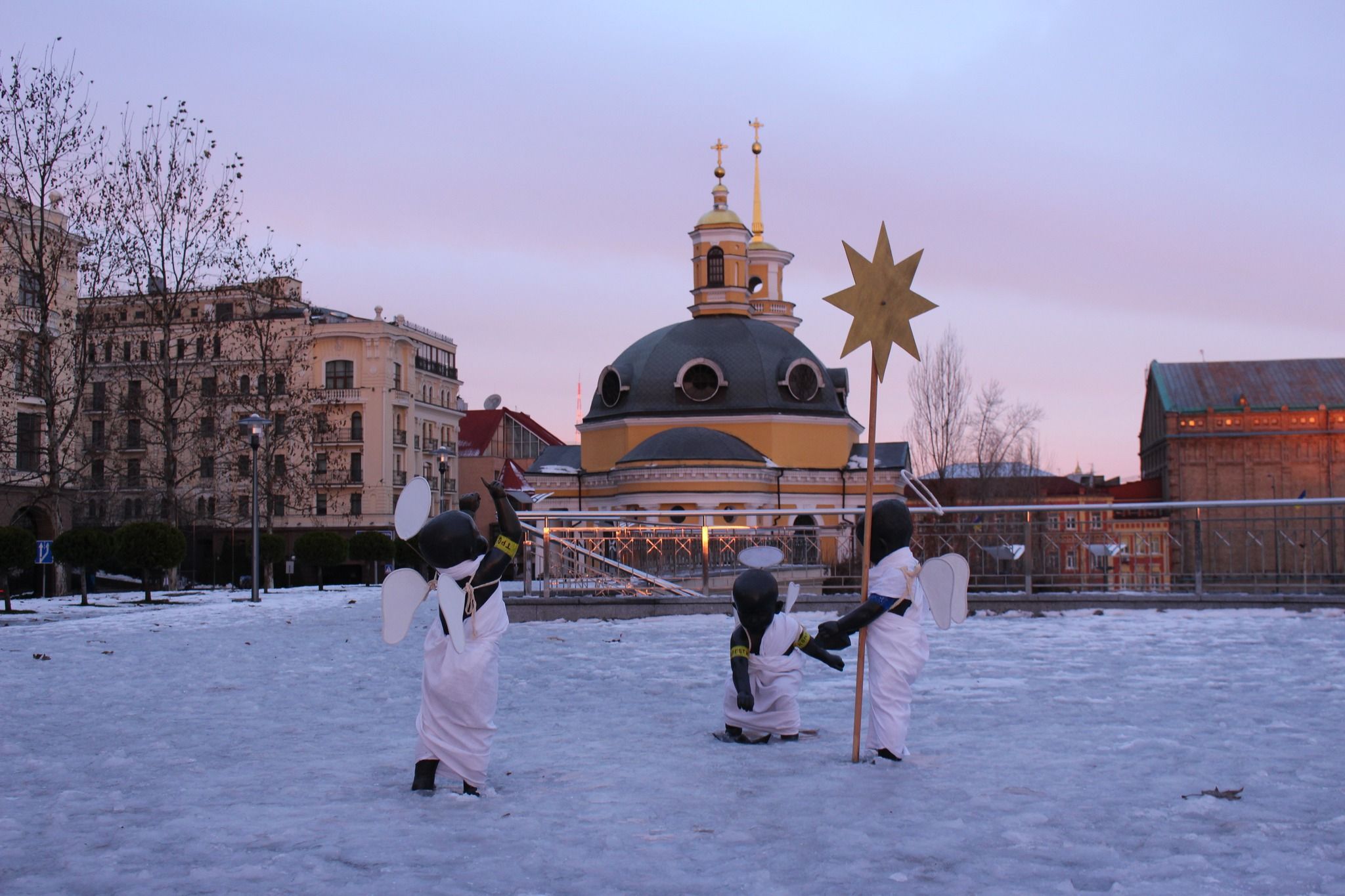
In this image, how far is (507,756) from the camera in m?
6.41

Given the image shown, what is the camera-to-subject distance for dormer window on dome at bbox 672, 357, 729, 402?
4716 cm

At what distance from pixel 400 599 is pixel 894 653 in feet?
7.94

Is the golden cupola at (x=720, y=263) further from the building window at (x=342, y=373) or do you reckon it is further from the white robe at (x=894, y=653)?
the white robe at (x=894, y=653)

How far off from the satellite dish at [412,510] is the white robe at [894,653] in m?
2.27

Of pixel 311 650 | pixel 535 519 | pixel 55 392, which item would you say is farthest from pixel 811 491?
pixel 311 650

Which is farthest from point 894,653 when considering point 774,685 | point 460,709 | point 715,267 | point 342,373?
point 342,373

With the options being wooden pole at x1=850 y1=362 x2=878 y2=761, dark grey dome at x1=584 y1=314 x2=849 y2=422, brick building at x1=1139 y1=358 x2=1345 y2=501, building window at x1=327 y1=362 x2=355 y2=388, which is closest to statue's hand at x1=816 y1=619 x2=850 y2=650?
wooden pole at x1=850 y1=362 x2=878 y2=761

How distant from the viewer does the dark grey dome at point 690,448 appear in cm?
4244

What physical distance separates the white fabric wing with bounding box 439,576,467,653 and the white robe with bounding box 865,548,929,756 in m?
2.07

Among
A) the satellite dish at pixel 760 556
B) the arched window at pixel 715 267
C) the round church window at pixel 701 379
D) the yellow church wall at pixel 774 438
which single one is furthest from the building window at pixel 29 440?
the satellite dish at pixel 760 556

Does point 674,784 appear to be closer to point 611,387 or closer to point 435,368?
point 611,387

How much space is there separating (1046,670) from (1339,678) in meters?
1.95

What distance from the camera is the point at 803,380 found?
1882 inches

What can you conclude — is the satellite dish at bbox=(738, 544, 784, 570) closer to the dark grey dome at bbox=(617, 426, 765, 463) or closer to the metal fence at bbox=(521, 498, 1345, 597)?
the metal fence at bbox=(521, 498, 1345, 597)
